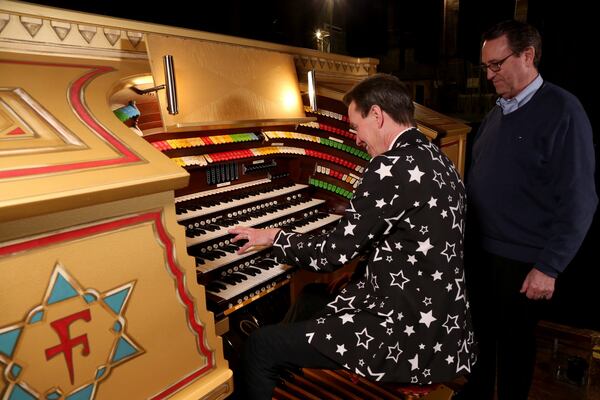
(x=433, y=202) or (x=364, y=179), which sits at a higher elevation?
(x=364, y=179)

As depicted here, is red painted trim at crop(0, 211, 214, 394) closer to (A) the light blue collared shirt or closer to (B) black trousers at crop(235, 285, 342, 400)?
(B) black trousers at crop(235, 285, 342, 400)

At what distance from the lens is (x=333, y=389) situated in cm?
200

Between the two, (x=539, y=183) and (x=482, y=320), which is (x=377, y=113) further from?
(x=482, y=320)

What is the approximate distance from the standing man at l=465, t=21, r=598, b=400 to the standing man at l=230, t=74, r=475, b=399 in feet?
2.09

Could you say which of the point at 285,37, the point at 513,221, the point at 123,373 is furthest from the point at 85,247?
the point at 285,37

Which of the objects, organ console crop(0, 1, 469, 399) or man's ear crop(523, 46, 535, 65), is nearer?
organ console crop(0, 1, 469, 399)

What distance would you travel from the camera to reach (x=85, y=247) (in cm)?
110

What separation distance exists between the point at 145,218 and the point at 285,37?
398 centimetres

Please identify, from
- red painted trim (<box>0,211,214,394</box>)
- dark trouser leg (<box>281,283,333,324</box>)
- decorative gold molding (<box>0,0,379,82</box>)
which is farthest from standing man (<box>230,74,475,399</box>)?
decorative gold molding (<box>0,0,379,82</box>)

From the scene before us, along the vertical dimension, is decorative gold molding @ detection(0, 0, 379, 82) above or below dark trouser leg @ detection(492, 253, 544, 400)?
above

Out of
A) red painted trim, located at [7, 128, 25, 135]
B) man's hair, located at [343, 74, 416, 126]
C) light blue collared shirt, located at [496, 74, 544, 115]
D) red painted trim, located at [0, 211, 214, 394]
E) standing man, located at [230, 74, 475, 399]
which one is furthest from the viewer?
light blue collared shirt, located at [496, 74, 544, 115]

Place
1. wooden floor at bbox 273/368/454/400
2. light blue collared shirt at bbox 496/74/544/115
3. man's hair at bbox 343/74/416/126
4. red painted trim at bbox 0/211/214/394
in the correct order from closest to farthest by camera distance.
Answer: red painted trim at bbox 0/211/214/394
man's hair at bbox 343/74/416/126
wooden floor at bbox 273/368/454/400
light blue collared shirt at bbox 496/74/544/115

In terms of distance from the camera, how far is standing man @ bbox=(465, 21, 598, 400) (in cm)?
187

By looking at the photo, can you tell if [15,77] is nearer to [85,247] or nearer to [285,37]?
[85,247]
